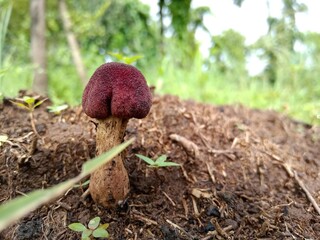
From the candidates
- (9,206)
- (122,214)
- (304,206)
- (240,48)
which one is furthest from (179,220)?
(240,48)

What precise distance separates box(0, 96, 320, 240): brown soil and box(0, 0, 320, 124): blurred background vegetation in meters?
0.72

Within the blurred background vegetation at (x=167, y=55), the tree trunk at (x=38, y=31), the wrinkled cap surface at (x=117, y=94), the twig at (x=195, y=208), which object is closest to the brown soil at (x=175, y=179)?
the twig at (x=195, y=208)

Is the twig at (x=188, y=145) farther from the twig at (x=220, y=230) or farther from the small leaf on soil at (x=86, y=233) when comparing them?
the small leaf on soil at (x=86, y=233)

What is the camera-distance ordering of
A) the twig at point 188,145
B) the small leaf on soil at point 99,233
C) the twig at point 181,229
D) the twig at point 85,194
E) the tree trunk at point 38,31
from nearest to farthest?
the small leaf on soil at point 99,233 → the twig at point 181,229 → the twig at point 85,194 → the twig at point 188,145 → the tree trunk at point 38,31

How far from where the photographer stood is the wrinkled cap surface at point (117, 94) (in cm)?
128

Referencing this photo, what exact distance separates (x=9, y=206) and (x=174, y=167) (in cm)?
123

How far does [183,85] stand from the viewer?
413cm

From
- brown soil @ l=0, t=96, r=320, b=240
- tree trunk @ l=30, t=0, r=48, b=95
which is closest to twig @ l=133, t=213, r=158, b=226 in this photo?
brown soil @ l=0, t=96, r=320, b=240

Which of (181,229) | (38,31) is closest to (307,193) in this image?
(181,229)

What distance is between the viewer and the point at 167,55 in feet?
18.6

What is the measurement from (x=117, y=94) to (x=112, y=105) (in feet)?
0.14

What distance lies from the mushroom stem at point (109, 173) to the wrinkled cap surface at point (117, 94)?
9cm

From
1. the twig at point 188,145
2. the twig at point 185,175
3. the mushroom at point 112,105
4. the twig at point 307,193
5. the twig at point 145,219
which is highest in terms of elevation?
the mushroom at point 112,105

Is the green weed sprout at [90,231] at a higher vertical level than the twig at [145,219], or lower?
higher
